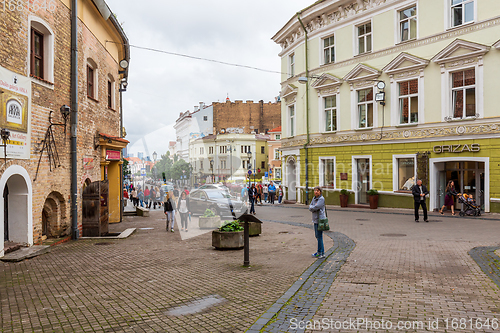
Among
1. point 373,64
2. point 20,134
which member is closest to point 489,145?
point 373,64

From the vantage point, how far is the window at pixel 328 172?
26.5m

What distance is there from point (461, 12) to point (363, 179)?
33.3 ft

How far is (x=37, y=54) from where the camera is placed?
38.8 feet

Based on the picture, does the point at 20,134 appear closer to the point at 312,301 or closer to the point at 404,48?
the point at 312,301

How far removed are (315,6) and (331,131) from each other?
8.17 metres

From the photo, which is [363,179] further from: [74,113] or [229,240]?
[74,113]

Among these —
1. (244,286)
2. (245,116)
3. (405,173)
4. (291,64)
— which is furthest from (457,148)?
(245,116)

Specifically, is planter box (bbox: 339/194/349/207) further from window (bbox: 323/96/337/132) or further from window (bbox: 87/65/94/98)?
window (bbox: 87/65/94/98)

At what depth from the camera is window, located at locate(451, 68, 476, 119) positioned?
747 inches

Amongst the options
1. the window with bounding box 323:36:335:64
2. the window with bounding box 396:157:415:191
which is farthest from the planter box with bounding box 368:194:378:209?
the window with bounding box 323:36:335:64

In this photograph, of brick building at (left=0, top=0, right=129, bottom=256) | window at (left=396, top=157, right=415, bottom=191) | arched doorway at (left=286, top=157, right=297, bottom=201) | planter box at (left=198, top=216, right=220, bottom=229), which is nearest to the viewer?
brick building at (left=0, top=0, right=129, bottom=256)

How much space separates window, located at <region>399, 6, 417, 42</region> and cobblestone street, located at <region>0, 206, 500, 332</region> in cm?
1287

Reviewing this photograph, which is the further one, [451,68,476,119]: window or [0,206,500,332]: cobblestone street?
[451,68,476,119]: window

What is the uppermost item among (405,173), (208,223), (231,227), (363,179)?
(405,173)
